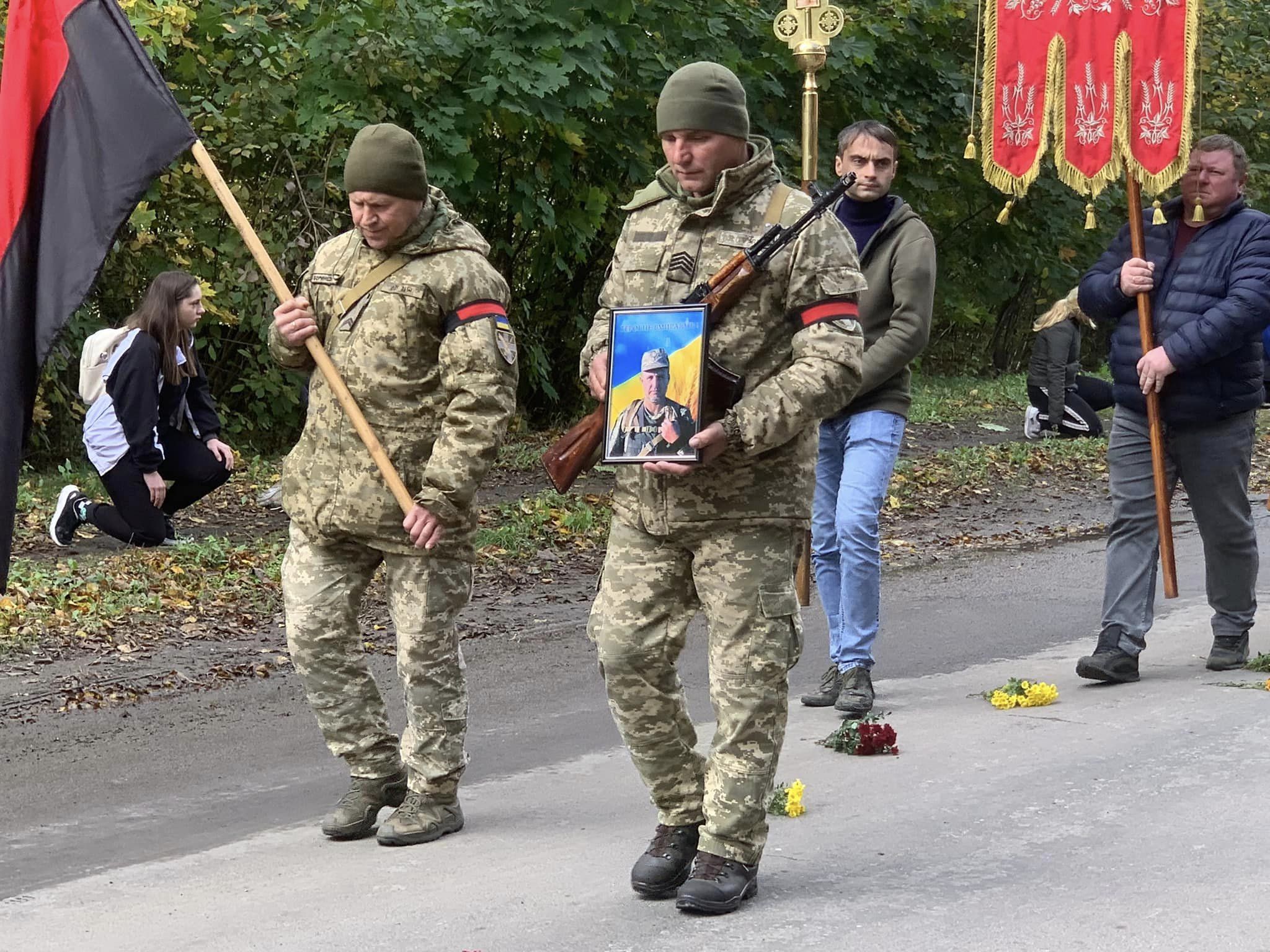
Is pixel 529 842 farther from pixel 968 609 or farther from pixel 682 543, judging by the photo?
pixel 968 609

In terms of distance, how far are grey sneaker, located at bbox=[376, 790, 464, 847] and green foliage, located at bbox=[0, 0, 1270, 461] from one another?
6.29 m

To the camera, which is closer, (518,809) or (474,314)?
(474,314)

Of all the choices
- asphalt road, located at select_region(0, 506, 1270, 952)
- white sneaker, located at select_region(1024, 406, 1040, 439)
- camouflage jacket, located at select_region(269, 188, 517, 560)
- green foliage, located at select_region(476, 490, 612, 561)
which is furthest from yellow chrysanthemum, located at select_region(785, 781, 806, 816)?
white sneaker, located at select_region(1024, 406, 1040, 439)

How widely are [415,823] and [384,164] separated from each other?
1.89 metres

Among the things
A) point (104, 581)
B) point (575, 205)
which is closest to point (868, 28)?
point (575, 205)

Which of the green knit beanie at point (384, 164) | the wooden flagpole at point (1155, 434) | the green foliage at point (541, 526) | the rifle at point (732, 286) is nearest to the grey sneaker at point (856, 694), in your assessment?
the wooden flagpole at point (1155, 434)

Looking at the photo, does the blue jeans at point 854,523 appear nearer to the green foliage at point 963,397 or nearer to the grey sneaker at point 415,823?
the grey sneaker at point 415,823

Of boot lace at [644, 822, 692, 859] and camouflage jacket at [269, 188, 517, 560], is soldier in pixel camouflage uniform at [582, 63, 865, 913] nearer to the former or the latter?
boot lace at [644, 822, 692, 859]

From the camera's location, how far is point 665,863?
472cm

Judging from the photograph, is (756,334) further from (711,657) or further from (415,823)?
(415,823)

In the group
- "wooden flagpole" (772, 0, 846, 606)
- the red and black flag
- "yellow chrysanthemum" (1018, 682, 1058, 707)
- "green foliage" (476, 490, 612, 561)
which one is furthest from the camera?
"green foliage" (476, 490, 612, 561)

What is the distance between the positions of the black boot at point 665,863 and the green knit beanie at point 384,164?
1.94 m

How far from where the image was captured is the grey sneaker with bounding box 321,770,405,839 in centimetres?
537

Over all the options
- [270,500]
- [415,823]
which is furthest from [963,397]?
[415,823]
